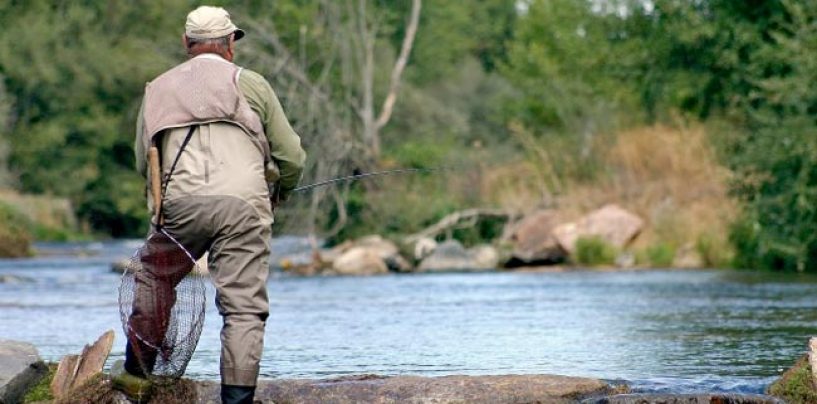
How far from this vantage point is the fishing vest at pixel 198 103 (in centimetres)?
576

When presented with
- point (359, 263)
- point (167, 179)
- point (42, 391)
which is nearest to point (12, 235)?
point (359, 263)

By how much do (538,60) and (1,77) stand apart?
1610 cm

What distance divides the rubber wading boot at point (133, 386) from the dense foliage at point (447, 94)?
13.5 meters

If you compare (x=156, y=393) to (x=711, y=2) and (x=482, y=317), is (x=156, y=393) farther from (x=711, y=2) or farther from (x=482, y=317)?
(x=711, y=2)

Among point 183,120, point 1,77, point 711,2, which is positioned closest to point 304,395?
point 183,120

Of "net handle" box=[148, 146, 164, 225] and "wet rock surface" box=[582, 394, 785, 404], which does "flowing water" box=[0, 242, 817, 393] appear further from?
"net handle" box=[148, 146, 164, 225]

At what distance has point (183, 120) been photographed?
18.9ft

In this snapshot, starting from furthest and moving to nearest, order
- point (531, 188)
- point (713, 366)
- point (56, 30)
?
point (56, 30), point (531, 188), point (713, 366)

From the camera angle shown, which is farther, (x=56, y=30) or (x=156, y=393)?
(x=56, y=30)

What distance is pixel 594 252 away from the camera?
23.2 metres

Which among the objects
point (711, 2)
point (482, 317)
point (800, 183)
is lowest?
point (482, 317)

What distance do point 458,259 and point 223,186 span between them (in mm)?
18358

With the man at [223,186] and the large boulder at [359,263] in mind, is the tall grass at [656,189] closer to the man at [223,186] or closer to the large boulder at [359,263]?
the large boulder at [359,263]

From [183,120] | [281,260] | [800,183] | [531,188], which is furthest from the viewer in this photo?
[531,188]
